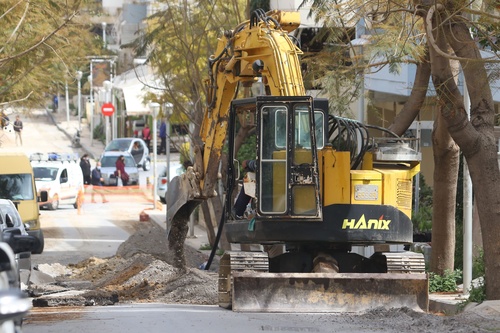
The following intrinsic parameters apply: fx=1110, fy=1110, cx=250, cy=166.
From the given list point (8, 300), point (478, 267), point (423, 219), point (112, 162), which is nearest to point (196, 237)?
point (423, 219)

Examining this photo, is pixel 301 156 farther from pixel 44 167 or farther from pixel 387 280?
pixel 44 167

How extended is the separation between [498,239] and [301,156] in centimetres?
314

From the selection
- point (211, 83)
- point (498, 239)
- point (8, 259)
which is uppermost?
point (211, 83)

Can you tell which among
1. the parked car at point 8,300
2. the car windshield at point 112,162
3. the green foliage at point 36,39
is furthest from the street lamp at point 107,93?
the parked car at point 8,300

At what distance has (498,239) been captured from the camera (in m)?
15.9

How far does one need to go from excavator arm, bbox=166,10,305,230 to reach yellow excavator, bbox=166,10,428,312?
38 mm

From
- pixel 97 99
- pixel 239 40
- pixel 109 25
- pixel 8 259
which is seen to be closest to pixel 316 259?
pixel 239 40

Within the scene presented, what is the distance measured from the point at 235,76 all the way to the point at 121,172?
38.9 meters

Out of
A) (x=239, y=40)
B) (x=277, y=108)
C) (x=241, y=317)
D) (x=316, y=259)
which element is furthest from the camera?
(x=239, y=40)

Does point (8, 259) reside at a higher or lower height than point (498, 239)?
higher

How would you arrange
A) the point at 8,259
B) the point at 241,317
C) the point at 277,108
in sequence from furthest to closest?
the point at 277,108 → the point at 241,317 → the point at 8,259

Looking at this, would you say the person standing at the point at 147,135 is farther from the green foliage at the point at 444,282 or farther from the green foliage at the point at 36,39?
the green foliage at the point at 444,282

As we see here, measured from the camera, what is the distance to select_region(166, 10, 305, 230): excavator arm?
1634 cm

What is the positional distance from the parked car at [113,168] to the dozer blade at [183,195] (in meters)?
37.3
